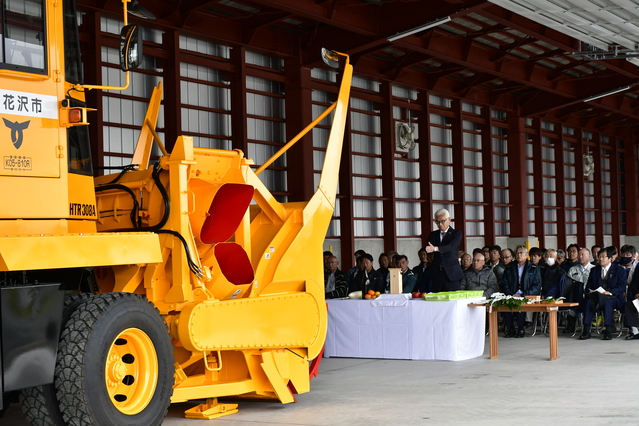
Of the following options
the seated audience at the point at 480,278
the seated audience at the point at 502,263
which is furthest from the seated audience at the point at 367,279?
the seated audience at the point at 502,263

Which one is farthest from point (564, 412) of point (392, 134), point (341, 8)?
point (392, 134)

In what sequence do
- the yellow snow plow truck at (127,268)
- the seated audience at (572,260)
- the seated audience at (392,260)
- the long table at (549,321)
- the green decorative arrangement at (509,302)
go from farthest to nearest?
the seated audience at (392,260) → the seated audience at (572,260) → the green decorative arrangement at (509,302) → the long table at (549,321) → the yellow snow plow truck at (127,268)

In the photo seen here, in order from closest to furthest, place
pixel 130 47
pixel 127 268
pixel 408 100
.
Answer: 1. pixel 130 47
2. pixel 127 268
3. pixel 408 100

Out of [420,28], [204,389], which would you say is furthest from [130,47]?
[420,28]

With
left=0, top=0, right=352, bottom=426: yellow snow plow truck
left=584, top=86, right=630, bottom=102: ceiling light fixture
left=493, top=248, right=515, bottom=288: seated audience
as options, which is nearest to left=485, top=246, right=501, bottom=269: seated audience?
left=493, top=248, right=515, bottom=288: seated audience

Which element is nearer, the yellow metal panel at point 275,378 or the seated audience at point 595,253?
the yellow metal panel at point 275,378

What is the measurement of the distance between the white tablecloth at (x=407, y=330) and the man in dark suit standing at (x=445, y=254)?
2.34 ft

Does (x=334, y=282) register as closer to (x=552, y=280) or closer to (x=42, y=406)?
(x=552, y=280)

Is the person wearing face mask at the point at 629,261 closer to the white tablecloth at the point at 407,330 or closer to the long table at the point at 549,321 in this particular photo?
the long table at the point at 549,321

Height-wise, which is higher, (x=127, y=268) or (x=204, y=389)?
(x=127, y=268)

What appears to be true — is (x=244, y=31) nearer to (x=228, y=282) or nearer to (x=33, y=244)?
(x=228, y=282)

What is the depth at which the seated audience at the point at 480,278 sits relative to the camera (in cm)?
1222

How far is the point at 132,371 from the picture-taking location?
17.0ft

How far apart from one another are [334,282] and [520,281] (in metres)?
2.92
